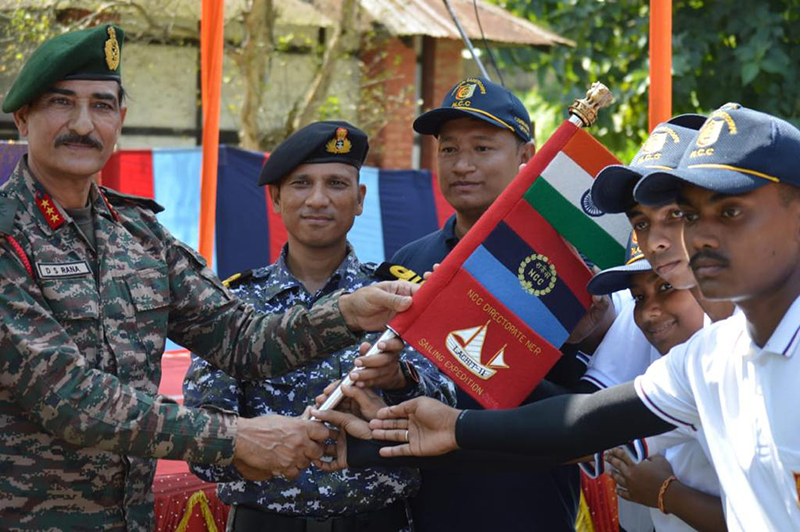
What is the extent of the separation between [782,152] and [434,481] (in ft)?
4.93

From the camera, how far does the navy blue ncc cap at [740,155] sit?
6.00ft

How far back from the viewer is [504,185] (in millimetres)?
3453

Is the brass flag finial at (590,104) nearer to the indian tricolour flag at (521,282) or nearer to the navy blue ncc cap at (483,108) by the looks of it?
the indian tricolour flag at (521,282)

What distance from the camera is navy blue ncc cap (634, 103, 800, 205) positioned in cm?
183

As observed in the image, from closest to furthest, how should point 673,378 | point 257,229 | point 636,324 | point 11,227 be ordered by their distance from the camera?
point 673,378 → point 11,227 → point 636,324 → point 257,229

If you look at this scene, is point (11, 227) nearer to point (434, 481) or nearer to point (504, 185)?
point (434, 481)

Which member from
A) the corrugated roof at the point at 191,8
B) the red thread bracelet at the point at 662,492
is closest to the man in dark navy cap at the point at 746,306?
the red thread bracelet at the point at 662,492

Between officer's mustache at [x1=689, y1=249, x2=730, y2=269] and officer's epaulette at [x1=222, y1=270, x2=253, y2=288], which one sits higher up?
officer's epaulette at [x1=222, y1=270, x2=253, y2=288]

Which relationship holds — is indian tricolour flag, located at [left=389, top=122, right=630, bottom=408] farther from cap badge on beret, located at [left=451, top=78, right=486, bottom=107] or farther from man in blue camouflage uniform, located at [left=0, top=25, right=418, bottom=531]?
cap badge on beret, located at [left=451, top=78, right=486, bottom=107]

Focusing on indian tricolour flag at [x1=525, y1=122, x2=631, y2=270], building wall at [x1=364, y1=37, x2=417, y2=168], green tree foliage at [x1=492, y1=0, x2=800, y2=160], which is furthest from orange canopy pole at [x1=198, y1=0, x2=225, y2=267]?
building wall at [x1=364, y1=37, x2=417, y2=168]

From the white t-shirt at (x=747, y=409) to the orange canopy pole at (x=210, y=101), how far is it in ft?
10.4

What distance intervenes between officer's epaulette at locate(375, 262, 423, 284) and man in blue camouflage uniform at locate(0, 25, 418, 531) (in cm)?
14

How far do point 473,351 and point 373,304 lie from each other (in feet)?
1.05

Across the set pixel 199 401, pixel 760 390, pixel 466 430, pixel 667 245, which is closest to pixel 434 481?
pixel 466 430
